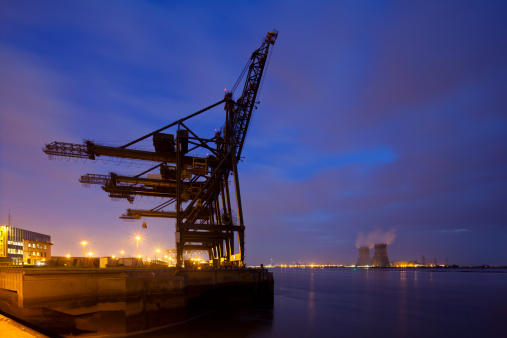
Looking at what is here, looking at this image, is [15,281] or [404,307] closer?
[15,281]

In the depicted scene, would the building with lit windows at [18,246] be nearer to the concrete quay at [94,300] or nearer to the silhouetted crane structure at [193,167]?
the silhouetted crane structure at [193,167]

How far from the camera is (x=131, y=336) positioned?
56.4 feet

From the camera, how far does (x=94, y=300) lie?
681 inches

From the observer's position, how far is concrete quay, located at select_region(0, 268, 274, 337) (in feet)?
52.5

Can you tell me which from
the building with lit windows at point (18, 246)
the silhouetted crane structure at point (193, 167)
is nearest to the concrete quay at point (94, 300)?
the silhouetted crane structure at point (193, 167)

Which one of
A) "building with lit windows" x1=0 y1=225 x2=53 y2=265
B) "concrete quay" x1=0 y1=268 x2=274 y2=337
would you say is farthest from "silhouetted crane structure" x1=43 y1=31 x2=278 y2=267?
"building with lit windows" x1=0 y1=225 x2=53 y2=265

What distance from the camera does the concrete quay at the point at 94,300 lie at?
52.5 feet

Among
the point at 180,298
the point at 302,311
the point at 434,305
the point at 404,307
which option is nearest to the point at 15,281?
the point at 180,298

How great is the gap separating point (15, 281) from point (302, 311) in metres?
25.6

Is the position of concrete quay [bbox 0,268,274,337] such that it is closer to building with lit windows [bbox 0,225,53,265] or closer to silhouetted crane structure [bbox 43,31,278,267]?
silhouetted crane structure [bbox 43,31,278,267]

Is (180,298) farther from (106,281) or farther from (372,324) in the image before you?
(372,324)

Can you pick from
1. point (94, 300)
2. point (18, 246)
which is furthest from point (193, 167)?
point (18, 246)

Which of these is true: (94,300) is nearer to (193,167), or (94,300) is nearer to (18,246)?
(193,167)

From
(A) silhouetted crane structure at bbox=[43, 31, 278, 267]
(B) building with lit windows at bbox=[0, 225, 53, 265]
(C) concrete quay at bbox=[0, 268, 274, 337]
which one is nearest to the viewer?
(C) concrete quay at bbox=[0, 268, 274, 337]
